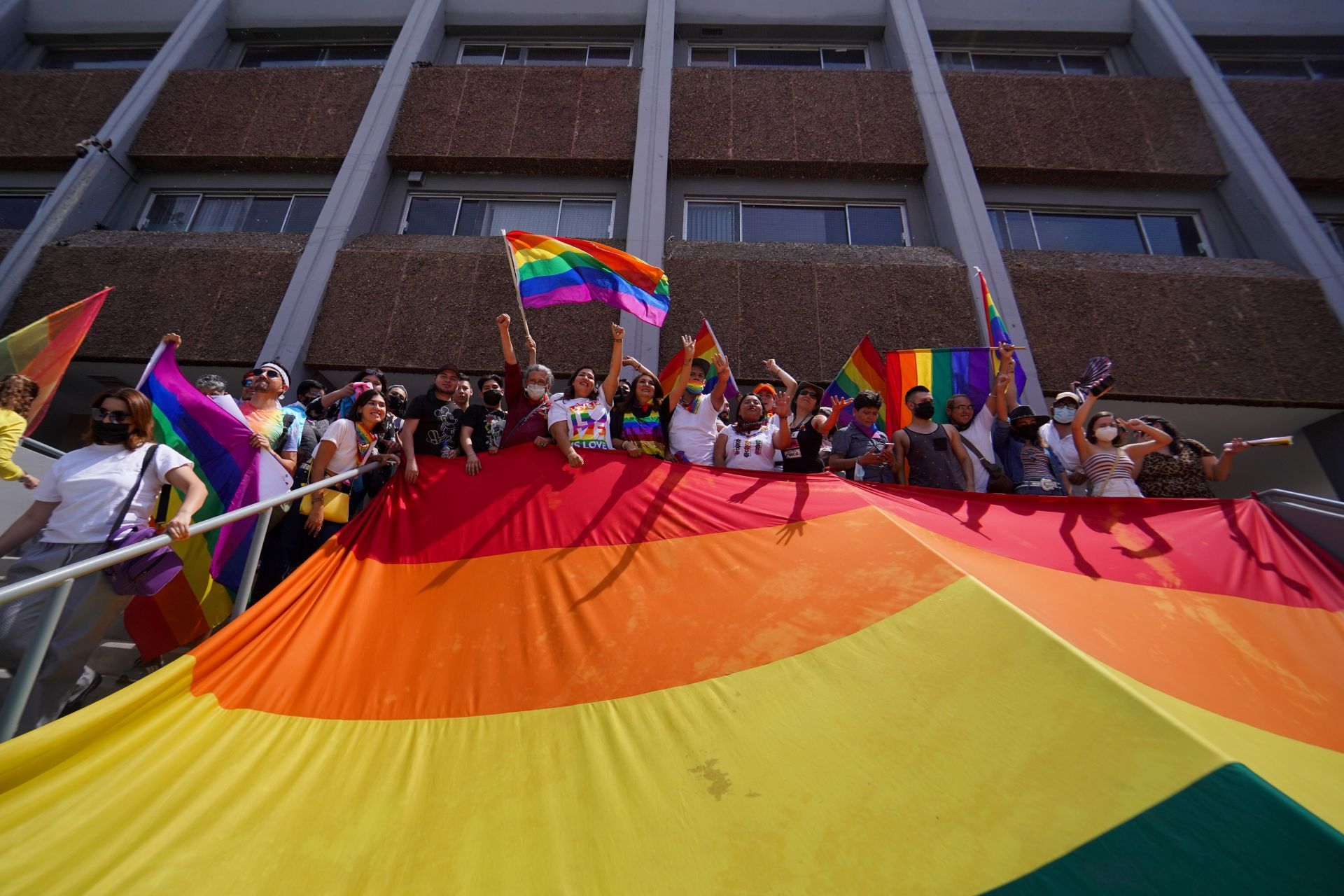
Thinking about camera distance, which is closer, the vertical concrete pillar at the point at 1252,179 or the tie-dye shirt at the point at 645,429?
the tie-dye shirt at the point at 645,429

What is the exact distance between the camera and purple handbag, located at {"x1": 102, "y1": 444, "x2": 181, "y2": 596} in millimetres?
2740

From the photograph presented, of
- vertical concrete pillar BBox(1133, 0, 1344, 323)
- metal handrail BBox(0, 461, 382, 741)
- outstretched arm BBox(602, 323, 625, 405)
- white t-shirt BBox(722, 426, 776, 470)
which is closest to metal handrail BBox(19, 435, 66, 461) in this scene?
metal handrail BBox(0, 461, 382, 741)

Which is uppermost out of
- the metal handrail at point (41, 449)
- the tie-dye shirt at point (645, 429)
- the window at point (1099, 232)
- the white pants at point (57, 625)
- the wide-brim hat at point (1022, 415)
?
the window at point (1099, 232)

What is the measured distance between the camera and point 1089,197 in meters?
9.43

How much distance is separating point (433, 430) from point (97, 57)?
14948mm

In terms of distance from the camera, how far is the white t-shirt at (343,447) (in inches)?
168

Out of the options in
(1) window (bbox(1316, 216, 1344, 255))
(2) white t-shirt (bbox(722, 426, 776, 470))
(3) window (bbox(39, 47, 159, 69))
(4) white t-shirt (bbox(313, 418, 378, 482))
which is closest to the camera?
(4) white t-shirt (bbox(313, 418, 378, 482))

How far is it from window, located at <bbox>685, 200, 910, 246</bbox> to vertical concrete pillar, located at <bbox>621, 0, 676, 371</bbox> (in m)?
0.76

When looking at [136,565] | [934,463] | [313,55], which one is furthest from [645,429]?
[313,55]

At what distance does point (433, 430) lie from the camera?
456cm

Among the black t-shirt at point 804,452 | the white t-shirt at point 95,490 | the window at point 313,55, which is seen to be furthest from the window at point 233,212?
the black t-shirt at point 804,452

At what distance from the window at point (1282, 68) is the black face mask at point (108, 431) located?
17050 millimetres

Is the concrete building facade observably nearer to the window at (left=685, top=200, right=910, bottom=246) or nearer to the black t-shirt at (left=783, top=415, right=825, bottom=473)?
the window at (left=685, top=200, right=910, bottom=246)

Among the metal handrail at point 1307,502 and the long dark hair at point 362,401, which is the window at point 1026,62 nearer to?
the metal handrail at point 1307,502
